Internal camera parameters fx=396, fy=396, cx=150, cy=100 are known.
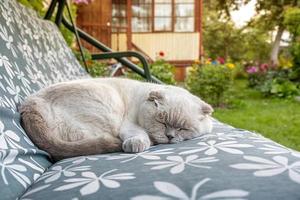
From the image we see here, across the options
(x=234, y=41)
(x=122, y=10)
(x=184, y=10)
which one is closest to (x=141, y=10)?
(x=122, y=10)

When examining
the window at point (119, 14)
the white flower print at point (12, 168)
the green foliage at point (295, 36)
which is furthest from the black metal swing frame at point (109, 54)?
the window at point (119, 14)

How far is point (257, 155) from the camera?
1070 mm

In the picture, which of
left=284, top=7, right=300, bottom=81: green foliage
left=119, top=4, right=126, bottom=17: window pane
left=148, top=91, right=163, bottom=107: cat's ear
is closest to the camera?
left=148, top=91, right=163, bottom=107: cat's ear

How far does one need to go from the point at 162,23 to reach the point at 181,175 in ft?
33.1

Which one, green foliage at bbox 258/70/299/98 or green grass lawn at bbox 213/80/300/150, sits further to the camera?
green foliage at bbox 258/70/299/98

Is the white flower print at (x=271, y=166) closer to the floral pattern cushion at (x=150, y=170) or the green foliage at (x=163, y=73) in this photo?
the floral pattern cushion at (x=150, y=170)

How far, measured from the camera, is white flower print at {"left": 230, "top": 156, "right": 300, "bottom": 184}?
35.6 inches

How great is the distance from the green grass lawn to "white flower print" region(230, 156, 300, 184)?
91.7 inches

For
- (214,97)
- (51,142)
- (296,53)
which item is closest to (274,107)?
(214,97)

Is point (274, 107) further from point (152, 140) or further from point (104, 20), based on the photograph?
point (104, 20)

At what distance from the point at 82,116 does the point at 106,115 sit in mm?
90

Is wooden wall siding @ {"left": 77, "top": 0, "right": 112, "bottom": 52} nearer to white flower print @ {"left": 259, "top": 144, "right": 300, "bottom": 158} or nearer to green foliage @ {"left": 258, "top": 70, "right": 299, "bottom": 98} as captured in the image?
green foliage @ {"left": 258, "top": 70, "right": 299, "bottom": 98}

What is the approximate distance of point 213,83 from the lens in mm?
5777

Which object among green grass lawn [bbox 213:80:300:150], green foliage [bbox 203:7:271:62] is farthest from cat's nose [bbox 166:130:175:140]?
green foliage [bbox 203:7:271:62]
